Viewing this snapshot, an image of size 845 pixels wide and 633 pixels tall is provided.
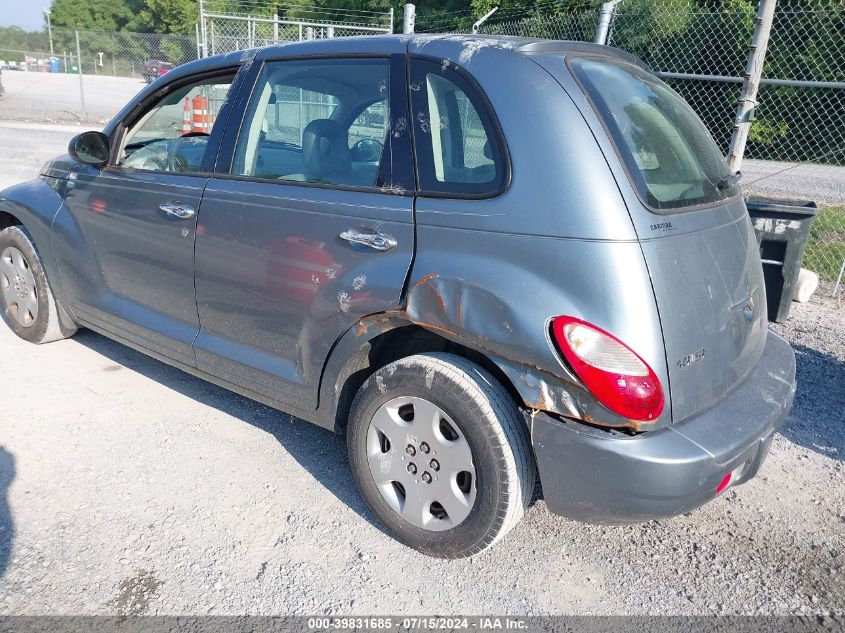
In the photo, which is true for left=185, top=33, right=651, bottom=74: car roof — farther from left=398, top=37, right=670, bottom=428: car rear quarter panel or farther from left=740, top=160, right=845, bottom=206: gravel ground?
left=740, top=160, right=845, bottom=206: gravel ground

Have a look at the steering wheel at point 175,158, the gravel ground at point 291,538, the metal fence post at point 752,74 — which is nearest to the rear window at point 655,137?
the gravel ground at point 291,538

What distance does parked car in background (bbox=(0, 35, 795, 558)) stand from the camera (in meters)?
2.19

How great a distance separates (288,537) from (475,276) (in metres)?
1.35

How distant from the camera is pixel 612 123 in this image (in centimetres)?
237

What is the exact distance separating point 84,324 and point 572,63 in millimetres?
3223

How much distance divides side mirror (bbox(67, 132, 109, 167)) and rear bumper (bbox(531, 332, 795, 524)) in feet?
9.54

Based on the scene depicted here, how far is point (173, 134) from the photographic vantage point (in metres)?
4.10

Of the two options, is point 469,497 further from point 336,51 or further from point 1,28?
point 1,28

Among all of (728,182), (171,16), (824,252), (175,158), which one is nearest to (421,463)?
(728,182)

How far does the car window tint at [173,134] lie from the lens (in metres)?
3.45

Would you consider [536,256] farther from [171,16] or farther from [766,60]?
[171,16]

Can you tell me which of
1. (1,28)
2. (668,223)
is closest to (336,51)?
(668,223)

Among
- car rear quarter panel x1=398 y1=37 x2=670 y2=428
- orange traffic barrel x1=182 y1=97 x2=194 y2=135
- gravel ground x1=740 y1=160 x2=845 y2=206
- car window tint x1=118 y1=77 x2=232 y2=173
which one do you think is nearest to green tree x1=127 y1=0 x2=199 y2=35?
gravel ground x1=740 y1=160 x2=845 y2=206

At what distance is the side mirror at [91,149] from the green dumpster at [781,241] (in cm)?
463
